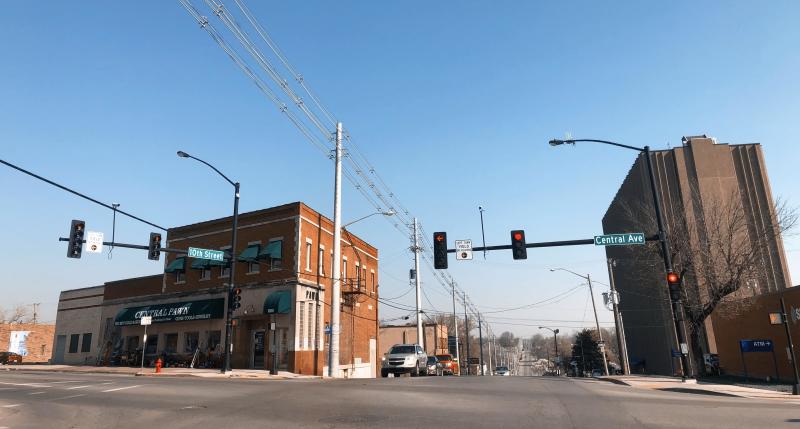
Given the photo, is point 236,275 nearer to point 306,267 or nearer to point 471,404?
point 306,267

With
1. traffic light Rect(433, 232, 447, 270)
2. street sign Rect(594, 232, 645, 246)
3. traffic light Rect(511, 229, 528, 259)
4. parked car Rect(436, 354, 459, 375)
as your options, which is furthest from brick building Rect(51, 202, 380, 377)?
street sign Rect(594, 232, 645, 246)

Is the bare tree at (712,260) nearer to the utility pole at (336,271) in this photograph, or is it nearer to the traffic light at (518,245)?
the traffic light at (518,245)

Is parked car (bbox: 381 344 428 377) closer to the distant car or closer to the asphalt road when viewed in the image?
the asphalt road

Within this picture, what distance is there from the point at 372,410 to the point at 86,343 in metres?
41.2

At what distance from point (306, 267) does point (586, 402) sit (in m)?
23.7

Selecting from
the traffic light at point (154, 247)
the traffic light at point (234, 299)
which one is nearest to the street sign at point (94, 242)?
the traffic light at point (154, 247)

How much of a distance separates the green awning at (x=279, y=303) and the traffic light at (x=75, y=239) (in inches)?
465

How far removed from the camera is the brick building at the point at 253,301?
3291 centimetres

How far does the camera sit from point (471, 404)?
1242cm

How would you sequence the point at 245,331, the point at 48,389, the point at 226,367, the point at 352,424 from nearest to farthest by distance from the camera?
1. the point at 352,424
2. the point at 48,389
3. the point at 226,367
4. the point at 245,331

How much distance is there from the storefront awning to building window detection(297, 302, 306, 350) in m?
5.65

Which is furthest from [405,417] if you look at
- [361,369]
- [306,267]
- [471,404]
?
[361,369]

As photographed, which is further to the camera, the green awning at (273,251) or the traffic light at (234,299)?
the green awning at (273,251)

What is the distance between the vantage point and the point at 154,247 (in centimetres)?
2494
